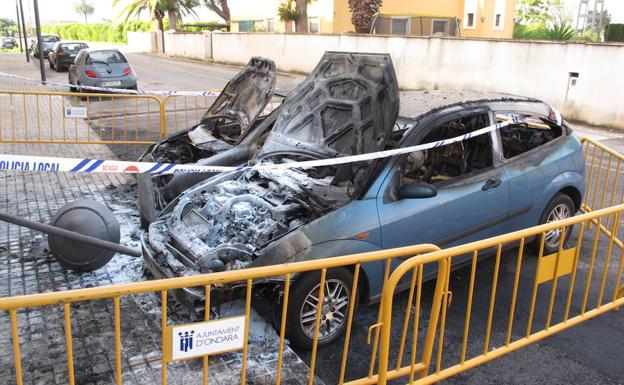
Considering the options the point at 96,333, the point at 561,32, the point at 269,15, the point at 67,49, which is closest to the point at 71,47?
the point at 67,49

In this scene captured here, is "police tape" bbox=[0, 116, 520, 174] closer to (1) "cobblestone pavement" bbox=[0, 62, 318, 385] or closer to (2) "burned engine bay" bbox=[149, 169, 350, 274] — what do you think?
(2) "burned engine bay" bbox=[149, 169, 350, 274]

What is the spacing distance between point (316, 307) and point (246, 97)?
Result: 4326mm

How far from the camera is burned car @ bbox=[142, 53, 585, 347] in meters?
4.02

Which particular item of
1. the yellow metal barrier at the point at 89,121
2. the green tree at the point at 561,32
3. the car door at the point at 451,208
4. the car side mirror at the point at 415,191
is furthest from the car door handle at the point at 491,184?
the green tree at the point at 561,32

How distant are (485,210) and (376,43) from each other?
59.1ft

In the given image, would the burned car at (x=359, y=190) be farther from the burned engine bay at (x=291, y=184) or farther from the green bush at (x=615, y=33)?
the green bush at (x=615, y=33)

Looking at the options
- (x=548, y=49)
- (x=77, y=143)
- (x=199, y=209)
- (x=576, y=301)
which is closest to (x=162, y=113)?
(x=77, y=143)

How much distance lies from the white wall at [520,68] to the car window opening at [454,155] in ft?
34.2

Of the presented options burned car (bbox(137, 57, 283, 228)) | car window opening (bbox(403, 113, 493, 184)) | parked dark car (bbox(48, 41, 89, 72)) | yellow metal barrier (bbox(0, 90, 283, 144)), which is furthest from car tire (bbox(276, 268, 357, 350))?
→ parked dark car (bbox(48, 41, 89, 72))

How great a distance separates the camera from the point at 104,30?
66.1 m

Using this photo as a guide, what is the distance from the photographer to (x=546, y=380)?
376cm

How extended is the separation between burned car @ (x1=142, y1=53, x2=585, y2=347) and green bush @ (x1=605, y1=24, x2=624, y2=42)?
11334 millimetres

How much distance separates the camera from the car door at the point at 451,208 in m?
4.32

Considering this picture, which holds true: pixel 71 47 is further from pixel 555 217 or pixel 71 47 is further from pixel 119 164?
pixel 555 217
